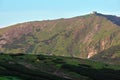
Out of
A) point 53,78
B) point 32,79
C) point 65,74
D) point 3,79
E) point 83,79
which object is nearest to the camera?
point 3,79

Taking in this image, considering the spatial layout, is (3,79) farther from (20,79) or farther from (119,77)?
Result: (119,77)

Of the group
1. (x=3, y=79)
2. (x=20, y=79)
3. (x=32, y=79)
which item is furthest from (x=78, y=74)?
(x=3, y=79)

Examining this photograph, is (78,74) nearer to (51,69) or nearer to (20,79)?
(51,69)

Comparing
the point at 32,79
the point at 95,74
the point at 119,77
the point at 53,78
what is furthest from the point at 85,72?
the point at 32,79

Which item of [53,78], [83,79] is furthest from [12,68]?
[83,79]

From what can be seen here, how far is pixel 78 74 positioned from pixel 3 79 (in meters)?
77.1

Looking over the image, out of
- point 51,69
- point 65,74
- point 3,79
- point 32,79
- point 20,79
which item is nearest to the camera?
point 3,79

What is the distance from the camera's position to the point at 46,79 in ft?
476

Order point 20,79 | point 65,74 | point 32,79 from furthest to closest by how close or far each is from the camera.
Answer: point 65,74
point 32,79
point 20,79

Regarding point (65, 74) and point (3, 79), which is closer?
point (3, 79)

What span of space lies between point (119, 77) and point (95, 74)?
1308cm

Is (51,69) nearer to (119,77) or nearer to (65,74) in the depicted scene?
(65,74)

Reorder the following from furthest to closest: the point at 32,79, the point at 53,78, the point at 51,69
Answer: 1. the point at 51,69
2. the point at 53,78
3. the point at 32,79

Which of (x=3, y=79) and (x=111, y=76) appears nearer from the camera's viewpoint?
(x=3, y=79)
